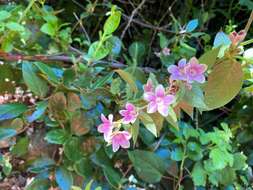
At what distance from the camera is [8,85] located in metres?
0.95

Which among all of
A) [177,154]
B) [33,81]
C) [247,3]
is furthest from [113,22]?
[247,3]

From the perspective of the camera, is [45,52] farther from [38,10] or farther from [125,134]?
[125,134]

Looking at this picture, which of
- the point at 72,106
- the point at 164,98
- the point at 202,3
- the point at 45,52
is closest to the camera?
the point at 164,98

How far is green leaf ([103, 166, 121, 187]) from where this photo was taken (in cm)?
91

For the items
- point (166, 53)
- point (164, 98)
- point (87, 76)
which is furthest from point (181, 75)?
point (166, 53)

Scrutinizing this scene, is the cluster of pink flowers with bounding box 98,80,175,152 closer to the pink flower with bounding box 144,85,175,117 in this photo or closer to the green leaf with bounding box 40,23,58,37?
the pink flower with bounding box 144,85,175,117

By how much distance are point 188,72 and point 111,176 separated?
31cm

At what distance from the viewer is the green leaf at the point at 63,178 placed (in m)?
0.91

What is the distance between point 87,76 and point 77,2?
0.48 m

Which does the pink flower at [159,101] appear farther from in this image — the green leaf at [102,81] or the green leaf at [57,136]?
the green leaf at [57,136]

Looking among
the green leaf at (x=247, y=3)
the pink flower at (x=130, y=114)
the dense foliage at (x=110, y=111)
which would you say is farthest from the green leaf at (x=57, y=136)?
the green leaf at (x=247, y=3)

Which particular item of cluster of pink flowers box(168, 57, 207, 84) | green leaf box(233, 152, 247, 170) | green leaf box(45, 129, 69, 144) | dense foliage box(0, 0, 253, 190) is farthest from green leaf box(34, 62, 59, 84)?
green leaf box(233, 152, 247, 170)

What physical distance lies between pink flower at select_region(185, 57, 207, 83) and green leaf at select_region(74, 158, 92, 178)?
306 mm

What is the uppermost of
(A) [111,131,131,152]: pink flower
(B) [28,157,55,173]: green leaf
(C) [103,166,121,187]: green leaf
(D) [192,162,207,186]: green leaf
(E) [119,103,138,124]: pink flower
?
(E) [119,103,138,124]: pink flower
